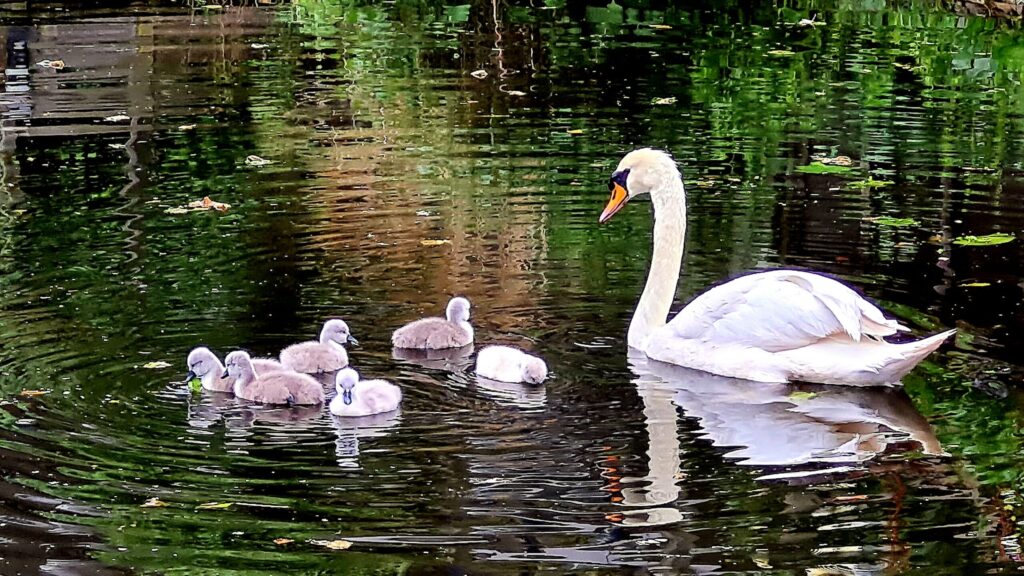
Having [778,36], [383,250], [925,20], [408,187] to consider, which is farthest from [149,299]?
[925,20]

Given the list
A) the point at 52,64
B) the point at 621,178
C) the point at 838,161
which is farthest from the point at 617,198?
the point at 52,64

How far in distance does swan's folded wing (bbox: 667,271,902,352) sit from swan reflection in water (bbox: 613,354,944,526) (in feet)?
0.72

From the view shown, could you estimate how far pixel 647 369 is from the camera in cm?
844

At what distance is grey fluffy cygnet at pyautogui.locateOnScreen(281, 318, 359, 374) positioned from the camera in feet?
26.8

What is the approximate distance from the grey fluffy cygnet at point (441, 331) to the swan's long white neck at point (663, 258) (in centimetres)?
86

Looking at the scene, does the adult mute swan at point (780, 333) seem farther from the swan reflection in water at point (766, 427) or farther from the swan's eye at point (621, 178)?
the swan's eye at point (621, 178)

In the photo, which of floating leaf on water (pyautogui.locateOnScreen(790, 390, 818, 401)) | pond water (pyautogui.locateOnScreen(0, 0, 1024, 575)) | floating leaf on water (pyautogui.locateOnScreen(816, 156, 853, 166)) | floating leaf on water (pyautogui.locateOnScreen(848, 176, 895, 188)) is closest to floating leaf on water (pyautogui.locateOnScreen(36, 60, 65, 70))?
pond water (pyautogui.locateOnScreen(0, 0, 1024, 575))

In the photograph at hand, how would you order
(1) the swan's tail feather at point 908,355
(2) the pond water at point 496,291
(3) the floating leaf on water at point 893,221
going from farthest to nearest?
(3) the floating leaf on water at point 893,221, (1) the swan's tail feather at point 908,355, (2) the pond water at point 496,291

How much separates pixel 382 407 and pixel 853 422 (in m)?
2.10

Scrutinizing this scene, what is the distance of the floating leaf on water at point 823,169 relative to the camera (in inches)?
486

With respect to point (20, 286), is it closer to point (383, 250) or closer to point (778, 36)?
point (383, 250)

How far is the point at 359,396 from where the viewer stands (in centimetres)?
740

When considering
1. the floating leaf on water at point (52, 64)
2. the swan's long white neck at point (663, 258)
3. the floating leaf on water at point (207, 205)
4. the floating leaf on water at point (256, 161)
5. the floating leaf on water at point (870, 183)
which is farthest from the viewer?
the floating leaf on water at point (52, 64)

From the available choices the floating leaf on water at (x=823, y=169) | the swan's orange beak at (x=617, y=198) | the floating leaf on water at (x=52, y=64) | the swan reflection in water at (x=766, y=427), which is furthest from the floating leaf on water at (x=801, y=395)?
the floating leaf on water at (x=52, y=64)
